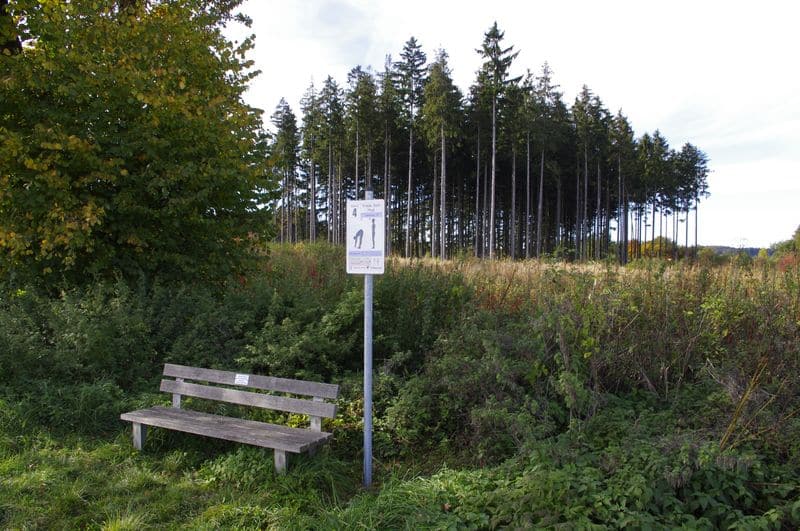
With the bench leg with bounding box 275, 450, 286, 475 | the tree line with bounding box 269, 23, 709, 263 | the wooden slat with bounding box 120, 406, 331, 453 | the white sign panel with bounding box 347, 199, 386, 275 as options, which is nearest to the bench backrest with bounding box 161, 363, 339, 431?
the wooden slat with bounding box 120, 406, 331, 453

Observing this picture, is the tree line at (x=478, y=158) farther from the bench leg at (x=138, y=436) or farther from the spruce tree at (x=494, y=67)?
the bench leg at (x=138, y=436)

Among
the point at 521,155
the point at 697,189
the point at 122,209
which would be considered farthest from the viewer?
the point at 697,189

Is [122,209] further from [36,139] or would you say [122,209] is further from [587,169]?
[587,169]

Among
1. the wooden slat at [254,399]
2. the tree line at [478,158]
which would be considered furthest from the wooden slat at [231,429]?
the tree line at [478,158]

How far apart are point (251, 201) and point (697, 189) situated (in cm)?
6407

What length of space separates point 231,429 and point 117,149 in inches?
186

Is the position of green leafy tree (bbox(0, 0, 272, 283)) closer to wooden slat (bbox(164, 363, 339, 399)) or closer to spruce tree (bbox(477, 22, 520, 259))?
wooden slat (bbox(164, 363, 339, 399))

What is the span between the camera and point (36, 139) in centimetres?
693

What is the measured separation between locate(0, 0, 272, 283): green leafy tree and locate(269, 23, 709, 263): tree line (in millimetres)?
22881

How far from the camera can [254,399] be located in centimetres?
483

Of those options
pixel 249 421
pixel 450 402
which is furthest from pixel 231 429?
pixel 450 402

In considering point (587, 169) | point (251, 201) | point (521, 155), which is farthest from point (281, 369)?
point (587, 169)

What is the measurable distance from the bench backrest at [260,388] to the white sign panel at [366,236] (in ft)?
3.54

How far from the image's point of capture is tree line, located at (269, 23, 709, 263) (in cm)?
3647
